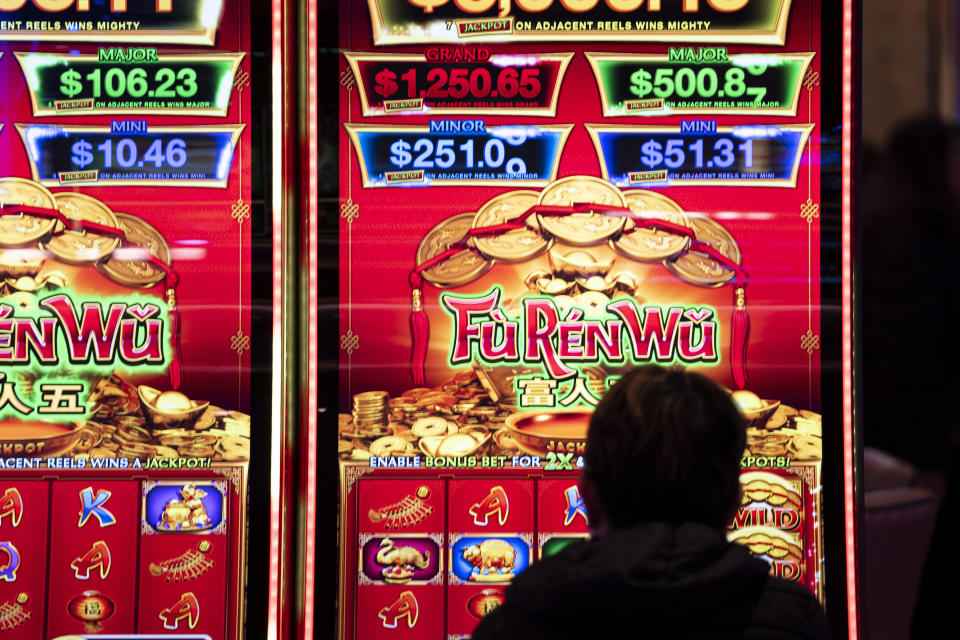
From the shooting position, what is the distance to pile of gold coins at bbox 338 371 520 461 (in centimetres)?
250

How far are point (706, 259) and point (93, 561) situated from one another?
1.77m

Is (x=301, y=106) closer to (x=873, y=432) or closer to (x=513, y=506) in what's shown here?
(x=513, y=506)

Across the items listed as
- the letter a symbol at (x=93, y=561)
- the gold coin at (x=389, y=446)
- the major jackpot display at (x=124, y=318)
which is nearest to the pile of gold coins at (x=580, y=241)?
the gold coin at (x=389, y=446)

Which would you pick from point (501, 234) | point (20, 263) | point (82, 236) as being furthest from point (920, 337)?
point (20, 263)

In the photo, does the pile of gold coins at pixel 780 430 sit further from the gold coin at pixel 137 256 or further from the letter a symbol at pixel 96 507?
the letter a symbol at pixel 96 507

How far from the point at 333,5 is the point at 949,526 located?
358 centimetres

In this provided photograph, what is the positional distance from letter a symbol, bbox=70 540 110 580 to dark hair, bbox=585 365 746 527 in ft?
4.66

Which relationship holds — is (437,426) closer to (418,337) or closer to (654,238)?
(418,337)

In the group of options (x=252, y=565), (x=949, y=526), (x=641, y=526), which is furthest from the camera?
(x=949, y=526)

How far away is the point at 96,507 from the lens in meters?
2.48

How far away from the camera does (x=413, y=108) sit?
2.54 meters

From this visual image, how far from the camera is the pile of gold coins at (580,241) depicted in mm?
2527

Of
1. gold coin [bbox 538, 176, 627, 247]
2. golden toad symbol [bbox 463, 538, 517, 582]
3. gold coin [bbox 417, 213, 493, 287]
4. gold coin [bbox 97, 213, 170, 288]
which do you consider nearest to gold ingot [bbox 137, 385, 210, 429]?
gold coin [bbox 97, 213, 170, 288]

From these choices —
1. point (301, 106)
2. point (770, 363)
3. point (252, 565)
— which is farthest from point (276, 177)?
point (770, 363)
